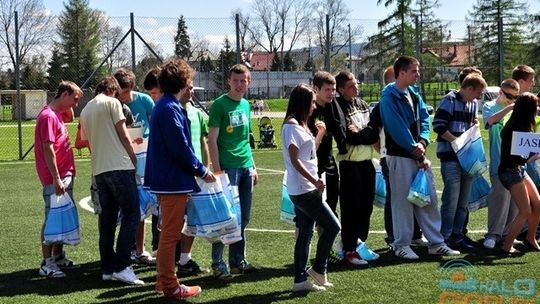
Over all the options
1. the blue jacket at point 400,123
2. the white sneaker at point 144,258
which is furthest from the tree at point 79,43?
the blue jacket at point 400,123

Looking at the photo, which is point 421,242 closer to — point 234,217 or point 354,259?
point 354,259

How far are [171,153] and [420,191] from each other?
2.66 meters

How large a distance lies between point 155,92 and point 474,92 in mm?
3236

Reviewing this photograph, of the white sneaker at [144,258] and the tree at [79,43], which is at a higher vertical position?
the tree at [79,43]

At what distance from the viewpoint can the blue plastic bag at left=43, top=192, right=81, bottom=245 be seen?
6602mm

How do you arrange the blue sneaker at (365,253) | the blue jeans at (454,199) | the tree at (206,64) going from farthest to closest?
the tree at (206,64) → the blue jeans at (454,199) → the blue sneaker at (365,253)

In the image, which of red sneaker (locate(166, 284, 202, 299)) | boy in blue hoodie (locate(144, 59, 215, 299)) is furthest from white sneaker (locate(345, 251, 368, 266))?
boy in blue hoodie (locate(144, 59, 215, 299))

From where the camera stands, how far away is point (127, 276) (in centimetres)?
629

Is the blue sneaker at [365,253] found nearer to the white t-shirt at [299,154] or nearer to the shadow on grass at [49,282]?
the white t-shirt at [299,154]

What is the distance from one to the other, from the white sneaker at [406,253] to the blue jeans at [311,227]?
4.69 feet

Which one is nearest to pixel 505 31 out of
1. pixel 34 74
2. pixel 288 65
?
pixel 288 65

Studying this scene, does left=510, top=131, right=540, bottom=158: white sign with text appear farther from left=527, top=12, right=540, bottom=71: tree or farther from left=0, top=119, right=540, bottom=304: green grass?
left=527, top=12, right=540, bottom=71: tree

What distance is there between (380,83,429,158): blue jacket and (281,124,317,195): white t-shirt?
140 cm

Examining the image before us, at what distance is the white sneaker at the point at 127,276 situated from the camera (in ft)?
20.6
